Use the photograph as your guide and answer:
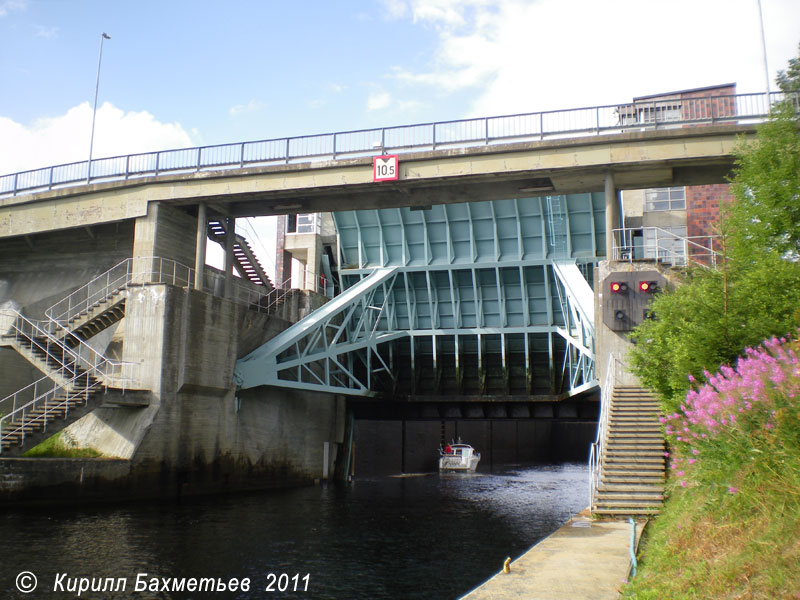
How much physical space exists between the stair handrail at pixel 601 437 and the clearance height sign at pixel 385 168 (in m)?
10.4

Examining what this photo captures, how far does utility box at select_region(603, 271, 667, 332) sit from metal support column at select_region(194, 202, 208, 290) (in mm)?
16055

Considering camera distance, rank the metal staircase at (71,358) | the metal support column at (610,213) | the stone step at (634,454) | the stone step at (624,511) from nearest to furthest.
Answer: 1. the stone step at (624,511)
2. the stone step at (634,454)
3. the metal staircase at (71,358)
4. the metal support column at (610,213)

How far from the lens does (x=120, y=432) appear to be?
86.2 feet

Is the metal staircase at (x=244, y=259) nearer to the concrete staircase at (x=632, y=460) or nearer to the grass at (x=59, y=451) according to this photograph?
the grass at (x=59, y=451)

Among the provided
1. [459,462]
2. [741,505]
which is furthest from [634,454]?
[459,462]

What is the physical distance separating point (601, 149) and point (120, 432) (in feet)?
64.0

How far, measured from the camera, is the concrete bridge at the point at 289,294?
26.2 meters

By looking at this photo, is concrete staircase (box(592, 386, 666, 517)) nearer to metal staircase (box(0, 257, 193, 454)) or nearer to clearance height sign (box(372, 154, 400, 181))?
clearance height sign (box(372, 154, 400, 181))

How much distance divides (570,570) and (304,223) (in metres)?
31.8

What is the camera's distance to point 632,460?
16656mm

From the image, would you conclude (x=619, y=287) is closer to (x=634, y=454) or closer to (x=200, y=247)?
(x=634, y=454)

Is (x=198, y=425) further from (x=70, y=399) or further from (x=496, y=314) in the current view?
(x=496, y=314)

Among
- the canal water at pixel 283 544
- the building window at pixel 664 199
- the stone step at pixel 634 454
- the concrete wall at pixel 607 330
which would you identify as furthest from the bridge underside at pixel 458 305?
the stone step at pixel 634 454

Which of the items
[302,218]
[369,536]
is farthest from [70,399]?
[302,218]
